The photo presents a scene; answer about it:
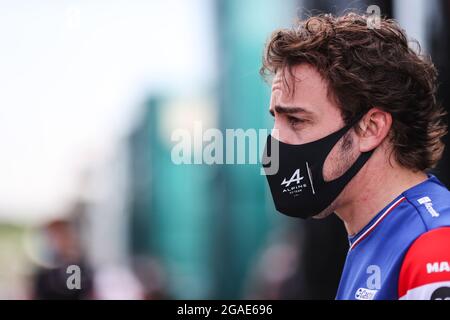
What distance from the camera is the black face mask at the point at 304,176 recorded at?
7.82 ft

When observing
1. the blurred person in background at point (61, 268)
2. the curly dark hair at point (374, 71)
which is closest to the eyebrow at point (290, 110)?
the curly dark hair at point (374, 71)

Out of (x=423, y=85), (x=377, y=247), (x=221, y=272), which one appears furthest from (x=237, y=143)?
(x=377, y=247)

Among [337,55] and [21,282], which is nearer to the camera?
[337,55]

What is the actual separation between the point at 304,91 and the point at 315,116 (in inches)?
3.7

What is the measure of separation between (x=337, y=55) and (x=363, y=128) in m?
0.28

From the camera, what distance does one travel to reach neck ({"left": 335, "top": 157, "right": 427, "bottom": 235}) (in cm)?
229

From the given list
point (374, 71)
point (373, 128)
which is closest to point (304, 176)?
point (373, 128)

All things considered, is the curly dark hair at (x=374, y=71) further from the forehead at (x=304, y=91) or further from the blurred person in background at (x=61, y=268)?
the blurred person in background at (x=61, y=268)

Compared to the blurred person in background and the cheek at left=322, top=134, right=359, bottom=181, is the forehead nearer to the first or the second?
the cheek at left=322, top=134, right=359, bottom=181

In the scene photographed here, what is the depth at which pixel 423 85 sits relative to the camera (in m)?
2.54

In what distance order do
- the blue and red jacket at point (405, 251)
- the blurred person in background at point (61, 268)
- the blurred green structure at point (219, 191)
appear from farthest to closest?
the blurred green structure at point (219, 191) → the blurred person in background at point (61, 268) → the blue and red jacket at point (405, 251)

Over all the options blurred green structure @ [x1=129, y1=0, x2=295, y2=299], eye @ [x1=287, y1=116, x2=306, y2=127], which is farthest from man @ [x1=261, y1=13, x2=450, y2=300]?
blurred green structure @ [x1=129, y1=0, x2=295, y2=299]

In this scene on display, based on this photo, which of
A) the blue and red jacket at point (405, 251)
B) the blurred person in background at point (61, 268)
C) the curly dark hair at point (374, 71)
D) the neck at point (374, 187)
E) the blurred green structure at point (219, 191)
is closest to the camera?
the blue and red jacket at point (405, 251)
